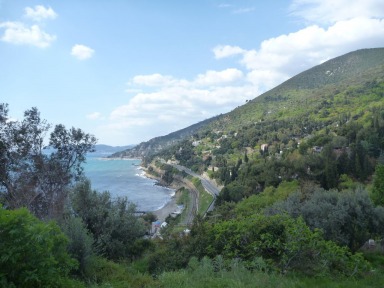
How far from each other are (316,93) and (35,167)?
10367 cm

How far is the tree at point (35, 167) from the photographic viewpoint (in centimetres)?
1241

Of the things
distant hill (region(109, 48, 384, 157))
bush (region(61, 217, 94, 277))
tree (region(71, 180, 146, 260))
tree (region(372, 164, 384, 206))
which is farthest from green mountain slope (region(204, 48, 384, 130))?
bush (region(61, 217, 94, 277))

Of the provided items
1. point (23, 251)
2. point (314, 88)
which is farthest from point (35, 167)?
point (314, 88)

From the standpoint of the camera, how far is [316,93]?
105 m

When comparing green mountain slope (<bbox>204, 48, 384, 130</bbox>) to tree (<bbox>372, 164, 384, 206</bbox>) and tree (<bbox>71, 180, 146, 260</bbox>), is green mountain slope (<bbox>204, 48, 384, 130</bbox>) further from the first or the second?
tree (<bbox>71, 180, 146, 260</bbox>)

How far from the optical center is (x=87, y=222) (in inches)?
429

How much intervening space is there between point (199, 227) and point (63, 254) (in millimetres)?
4981

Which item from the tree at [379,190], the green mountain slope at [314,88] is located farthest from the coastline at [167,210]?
the green mountain slope at [314,88]

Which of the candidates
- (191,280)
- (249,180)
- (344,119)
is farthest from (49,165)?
(344,119)

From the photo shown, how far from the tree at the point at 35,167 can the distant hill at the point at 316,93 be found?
71270mm

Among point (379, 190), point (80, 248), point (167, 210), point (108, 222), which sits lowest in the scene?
point (167, 210)

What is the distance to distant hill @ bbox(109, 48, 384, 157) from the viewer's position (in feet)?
280

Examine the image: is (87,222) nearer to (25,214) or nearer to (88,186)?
(88,186)

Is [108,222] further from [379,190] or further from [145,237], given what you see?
[379,190]
